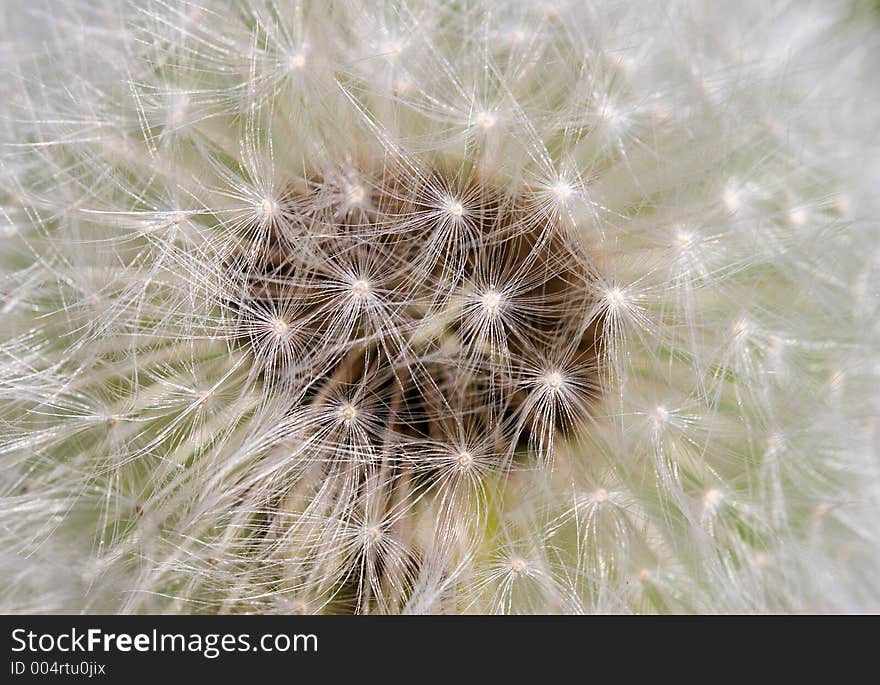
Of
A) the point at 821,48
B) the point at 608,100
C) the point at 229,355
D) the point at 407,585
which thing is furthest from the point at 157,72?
the point at 821,48

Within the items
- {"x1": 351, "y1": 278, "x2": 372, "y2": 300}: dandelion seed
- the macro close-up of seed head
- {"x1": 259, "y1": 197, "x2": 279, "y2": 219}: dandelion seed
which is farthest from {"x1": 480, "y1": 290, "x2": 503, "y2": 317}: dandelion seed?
{"x1": 259, "y1": 197, "x2": 279, "y2": 219}: dandelion seed

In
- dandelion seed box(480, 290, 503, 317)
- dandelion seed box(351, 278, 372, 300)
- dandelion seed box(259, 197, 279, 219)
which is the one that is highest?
dandelion seed box(259, 197, 279, 219)

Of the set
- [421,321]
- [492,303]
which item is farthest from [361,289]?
[492,303]

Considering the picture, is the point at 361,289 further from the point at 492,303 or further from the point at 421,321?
the point at 492,303

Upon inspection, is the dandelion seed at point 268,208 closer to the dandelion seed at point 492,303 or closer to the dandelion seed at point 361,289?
the dandelion seed at point 361,289

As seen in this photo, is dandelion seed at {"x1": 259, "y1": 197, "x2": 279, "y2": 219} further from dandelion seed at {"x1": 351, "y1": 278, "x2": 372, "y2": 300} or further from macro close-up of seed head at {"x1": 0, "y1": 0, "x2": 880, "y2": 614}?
dandelion seed at {"x1": 351, "y1": 278, "x2": 372, "y2": 300}

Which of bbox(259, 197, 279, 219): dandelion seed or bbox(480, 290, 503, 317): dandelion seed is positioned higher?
bbox(259, 197, 279, 219): dandelion seed

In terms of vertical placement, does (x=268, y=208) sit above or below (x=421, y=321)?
above

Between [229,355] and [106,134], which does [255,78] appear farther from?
[229,355]

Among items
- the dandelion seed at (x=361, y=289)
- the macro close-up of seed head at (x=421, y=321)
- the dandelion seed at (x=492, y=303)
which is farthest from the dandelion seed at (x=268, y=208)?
the dandelion seed at (x=492, y=303)
